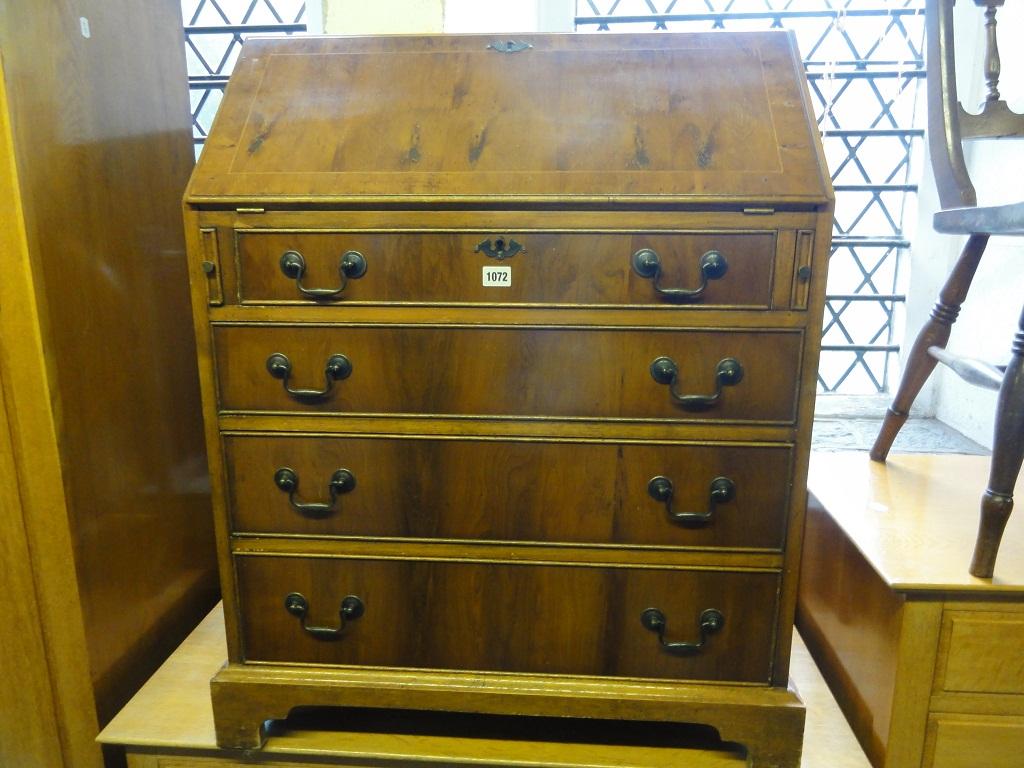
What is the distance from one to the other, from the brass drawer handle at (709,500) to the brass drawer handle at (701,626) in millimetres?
151

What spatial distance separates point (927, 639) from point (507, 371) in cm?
77

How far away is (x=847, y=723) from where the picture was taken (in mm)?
1208

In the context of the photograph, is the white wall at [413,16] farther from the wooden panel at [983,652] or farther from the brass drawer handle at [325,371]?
the wooden panel at [983,652]

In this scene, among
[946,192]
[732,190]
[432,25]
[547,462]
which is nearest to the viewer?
[732,190]

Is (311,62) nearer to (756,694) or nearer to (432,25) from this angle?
(432,25)

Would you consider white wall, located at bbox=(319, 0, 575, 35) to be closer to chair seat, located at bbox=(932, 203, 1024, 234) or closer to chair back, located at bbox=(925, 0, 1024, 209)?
chair back, located at bbox=(925, 0, 1024, 209)

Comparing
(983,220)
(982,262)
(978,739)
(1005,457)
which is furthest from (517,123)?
(982,262)

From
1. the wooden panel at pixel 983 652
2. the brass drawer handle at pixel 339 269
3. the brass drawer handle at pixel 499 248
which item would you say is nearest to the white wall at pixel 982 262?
the wooden panel at pixel 983 652

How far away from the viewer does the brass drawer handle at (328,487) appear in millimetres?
1062

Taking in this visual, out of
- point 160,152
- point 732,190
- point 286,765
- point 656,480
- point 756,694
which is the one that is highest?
point 160,152

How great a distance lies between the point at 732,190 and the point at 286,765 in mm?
1168

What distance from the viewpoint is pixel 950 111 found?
1.27 m

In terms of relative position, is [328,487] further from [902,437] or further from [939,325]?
[902,437]

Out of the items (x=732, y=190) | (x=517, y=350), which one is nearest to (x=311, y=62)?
(x=517, y=350)
